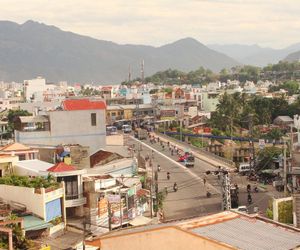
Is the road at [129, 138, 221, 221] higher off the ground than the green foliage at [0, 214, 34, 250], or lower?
lower

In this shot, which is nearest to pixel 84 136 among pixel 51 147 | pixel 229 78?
pixel 51 147

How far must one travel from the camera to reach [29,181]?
22078 mm

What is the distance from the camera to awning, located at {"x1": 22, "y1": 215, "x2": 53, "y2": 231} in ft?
64.6

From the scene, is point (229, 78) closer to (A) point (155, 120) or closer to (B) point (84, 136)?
(A) point (155, 120)

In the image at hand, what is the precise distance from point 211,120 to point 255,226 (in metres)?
59.6

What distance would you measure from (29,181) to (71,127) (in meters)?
12.4

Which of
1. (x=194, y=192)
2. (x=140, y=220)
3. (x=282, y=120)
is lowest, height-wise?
(x=194, y=192)

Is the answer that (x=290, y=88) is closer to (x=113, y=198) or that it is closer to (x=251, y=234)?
(x=113, y=198)

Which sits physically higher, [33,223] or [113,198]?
[113,198]

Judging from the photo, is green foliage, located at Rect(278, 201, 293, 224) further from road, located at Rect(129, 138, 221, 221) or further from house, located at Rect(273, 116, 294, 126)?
house, located at Rect(273, 116, 294, 126)

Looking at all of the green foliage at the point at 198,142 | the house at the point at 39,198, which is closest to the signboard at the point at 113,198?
the house at the point at 39,198

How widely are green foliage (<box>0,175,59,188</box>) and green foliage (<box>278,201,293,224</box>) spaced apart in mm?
7883

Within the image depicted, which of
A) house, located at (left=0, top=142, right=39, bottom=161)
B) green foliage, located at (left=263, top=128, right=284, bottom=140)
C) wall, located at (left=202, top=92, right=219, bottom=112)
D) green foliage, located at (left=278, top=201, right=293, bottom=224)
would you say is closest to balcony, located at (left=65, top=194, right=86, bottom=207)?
house, located at (left=0, top=142, right=39, bottom=161)

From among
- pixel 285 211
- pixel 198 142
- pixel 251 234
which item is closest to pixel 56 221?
pixel 285 211
